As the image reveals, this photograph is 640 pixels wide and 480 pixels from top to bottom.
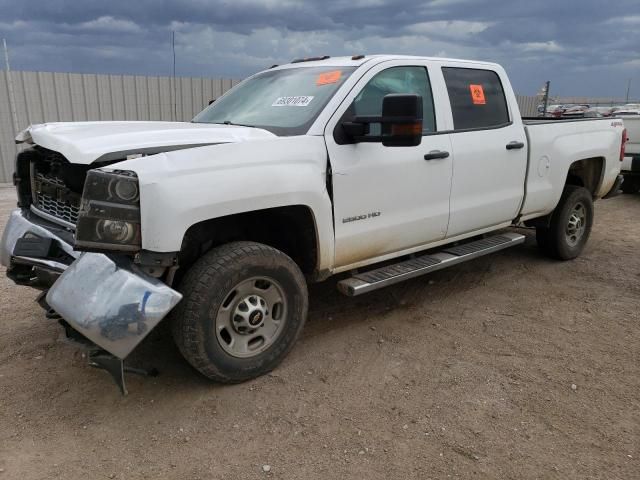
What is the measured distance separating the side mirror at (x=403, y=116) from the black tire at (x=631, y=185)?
924 centimetres

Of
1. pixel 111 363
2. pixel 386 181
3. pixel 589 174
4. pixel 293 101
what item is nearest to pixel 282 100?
pixel 293 101

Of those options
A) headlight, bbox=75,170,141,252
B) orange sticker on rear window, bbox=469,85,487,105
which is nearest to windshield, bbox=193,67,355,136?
headlight, bbox=75,170,141,252

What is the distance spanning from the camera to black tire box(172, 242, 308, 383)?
3053mm

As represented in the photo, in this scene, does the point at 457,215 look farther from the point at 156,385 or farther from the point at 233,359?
the point at 156,385

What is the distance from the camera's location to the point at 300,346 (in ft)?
13.0

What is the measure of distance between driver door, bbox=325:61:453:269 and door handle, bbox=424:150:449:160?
1 cm

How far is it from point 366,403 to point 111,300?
155cm

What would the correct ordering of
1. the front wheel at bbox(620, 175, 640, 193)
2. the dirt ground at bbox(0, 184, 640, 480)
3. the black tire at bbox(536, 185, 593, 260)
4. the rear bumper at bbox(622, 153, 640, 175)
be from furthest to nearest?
1. the front wheel at bbox(620, 175, 640, 193)
2. the rear bumper at bbox(622, 153, 640, 175)
3. the black tire at bbox(536, 185, 593, 260)
4. the dirt ground at bbox(0, 184, 640, 480)

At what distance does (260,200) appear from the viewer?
3.20 m

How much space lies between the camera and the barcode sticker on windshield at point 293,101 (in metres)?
3.85

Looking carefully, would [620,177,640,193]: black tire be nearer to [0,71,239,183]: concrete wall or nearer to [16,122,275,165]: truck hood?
[0,71,239,183]: concrete wall

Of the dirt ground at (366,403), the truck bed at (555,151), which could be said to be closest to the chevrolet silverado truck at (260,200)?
the truck bed at (555,151)

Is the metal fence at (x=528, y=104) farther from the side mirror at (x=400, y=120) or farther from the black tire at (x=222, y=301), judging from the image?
the black tire at (x=222, y=301)

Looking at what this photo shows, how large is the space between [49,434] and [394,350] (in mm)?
2219
